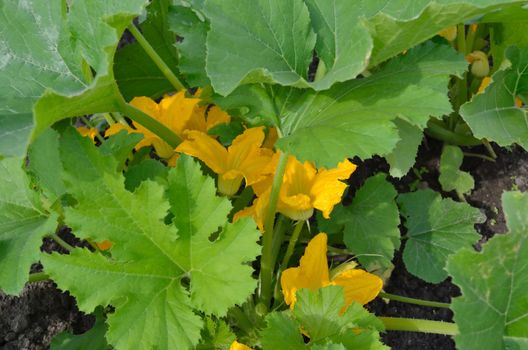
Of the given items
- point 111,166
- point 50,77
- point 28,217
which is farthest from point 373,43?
point 28,217

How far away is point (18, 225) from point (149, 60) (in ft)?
2.49

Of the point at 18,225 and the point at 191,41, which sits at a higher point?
the point at 191,41

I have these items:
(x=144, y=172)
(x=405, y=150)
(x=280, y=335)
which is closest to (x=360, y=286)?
(x=280, y=335)

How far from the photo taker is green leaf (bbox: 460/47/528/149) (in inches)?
81.3

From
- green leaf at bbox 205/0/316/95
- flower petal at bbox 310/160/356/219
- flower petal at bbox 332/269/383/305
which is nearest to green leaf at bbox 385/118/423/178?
flower petal at bbox 310/160/356/219

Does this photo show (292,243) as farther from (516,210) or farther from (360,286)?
(516,210)

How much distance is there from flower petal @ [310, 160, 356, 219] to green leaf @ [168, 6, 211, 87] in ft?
1.45

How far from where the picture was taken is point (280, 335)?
5.32 feet

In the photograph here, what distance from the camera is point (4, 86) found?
1.73 meters

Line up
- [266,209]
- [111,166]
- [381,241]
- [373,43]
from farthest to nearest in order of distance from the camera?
[381,241] → [266,209] → [111,166] → [373,43]

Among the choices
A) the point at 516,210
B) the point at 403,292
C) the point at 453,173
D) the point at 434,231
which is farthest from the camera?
the point at 453,173

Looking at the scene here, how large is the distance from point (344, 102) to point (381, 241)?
0.61 metres

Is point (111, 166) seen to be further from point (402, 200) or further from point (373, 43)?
point (402, 200)

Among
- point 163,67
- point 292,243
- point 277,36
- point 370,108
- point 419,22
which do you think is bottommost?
point 292,243
